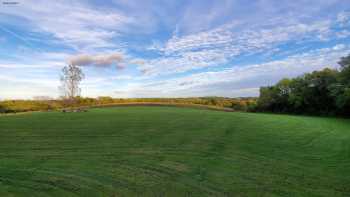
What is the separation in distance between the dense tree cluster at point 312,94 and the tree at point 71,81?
32.7 metres

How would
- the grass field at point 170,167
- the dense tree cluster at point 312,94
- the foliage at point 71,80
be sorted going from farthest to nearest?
the foliage at point 71,80
the dense tree cluster at point 312,94
the grass field at point 170,167

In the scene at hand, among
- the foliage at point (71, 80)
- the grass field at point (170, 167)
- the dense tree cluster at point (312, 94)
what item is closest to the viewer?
the grass field at point (170, 167)

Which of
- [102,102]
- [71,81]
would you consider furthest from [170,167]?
[102,102]

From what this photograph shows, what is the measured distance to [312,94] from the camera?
32969 mm

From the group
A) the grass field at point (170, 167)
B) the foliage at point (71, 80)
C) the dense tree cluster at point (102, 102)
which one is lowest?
the grass field at point (170, 167)

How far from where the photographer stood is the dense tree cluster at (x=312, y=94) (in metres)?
26.3

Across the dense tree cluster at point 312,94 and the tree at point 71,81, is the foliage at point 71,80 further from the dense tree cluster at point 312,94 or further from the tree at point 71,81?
the dense tree cluster at point 312,94

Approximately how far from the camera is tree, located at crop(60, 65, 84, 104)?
31.6 meters

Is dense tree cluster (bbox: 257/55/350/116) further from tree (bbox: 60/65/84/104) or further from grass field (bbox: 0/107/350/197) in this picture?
tree (bbox: 60/65/84/104)

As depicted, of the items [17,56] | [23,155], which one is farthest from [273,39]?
[17,56]

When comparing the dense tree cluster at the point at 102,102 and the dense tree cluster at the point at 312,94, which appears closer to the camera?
the dense tree cluster at the point at 312,94

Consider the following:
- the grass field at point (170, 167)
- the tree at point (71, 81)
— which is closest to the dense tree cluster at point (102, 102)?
the tree at point (71, 81)

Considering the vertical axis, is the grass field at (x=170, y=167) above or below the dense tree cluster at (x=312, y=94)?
below

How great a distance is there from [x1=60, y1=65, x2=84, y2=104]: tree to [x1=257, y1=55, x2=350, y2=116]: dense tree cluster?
32.7m
